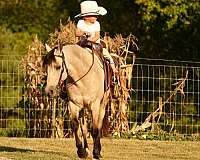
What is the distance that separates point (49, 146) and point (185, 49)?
1613cm

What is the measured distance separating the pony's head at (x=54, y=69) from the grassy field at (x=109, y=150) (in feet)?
3.58

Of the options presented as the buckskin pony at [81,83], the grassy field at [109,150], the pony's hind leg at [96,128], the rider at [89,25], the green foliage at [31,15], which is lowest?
the grassy field at [109,150]

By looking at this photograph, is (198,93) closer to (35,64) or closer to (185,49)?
(35,64)

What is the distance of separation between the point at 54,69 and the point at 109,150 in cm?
344

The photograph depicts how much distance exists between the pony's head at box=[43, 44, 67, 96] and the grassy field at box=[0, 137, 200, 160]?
A: 109 cm

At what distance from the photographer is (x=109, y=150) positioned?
1312 cm

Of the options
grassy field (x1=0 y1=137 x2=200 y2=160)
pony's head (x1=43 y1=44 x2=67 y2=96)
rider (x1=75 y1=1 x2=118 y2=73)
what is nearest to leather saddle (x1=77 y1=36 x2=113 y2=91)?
rider (x1=75 y1=1 x2=118 y2=73)

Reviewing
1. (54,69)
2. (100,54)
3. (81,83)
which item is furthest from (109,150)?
(54,69)

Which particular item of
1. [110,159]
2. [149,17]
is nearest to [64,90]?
[110,159]

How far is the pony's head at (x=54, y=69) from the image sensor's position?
32.9 feet

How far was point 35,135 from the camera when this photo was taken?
59.0ft

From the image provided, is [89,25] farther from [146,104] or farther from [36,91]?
[146,104]

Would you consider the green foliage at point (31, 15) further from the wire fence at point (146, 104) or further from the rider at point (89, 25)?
the rider at point (89, 25)

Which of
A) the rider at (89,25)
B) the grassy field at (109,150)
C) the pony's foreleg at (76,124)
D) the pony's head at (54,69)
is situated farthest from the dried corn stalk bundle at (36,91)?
the pony's head at (54,69)
